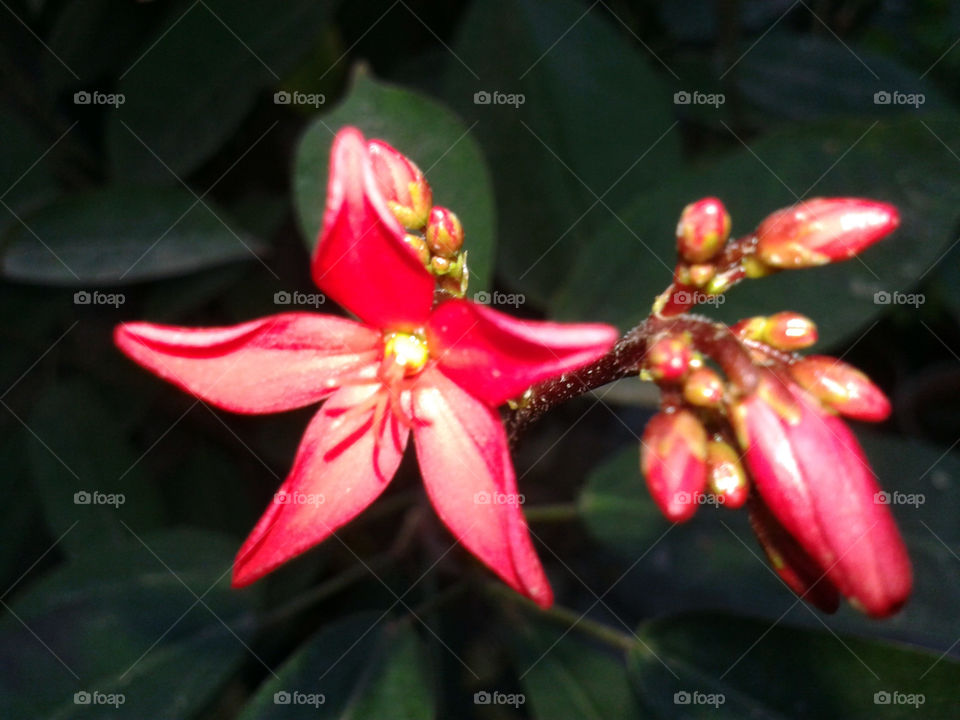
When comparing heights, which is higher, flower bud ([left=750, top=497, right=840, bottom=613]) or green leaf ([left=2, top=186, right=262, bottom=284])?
green leaf ([left=2, top=186, right=262, bottom=284])

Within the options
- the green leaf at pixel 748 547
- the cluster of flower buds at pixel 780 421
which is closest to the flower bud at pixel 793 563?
the cluster of flower buds at pixel 780 421

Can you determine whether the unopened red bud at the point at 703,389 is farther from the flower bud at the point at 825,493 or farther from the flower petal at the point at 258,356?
the flower petal at the point at 258,356

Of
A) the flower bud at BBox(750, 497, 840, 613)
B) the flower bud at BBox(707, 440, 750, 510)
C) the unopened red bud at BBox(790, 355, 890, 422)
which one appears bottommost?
the flower bud at BBox(750, 497, 840, 613)

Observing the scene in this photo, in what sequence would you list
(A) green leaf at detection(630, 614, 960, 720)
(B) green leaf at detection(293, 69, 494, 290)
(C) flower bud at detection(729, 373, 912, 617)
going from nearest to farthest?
1. (C) flower bud at detection(729, 373, 912, 617)
2. (A) green leaf at detection(630, 614, 960, 720)
3. (B) green leaf at detection(293, 69, 494, 290)

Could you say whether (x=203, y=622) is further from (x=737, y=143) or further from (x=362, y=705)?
(x=737, y=143)

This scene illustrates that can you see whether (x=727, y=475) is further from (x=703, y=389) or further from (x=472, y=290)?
(x=472, y=290)

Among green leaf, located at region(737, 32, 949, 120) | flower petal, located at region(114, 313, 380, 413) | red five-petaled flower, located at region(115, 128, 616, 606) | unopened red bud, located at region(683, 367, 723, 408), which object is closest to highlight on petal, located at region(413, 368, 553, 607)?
red five-petaled flower, located at region(115, 128, 616, 606)

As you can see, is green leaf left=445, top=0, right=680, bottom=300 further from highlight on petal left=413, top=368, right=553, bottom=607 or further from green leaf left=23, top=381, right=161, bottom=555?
green leaf left=23, top=381, right=161, bottom=555
